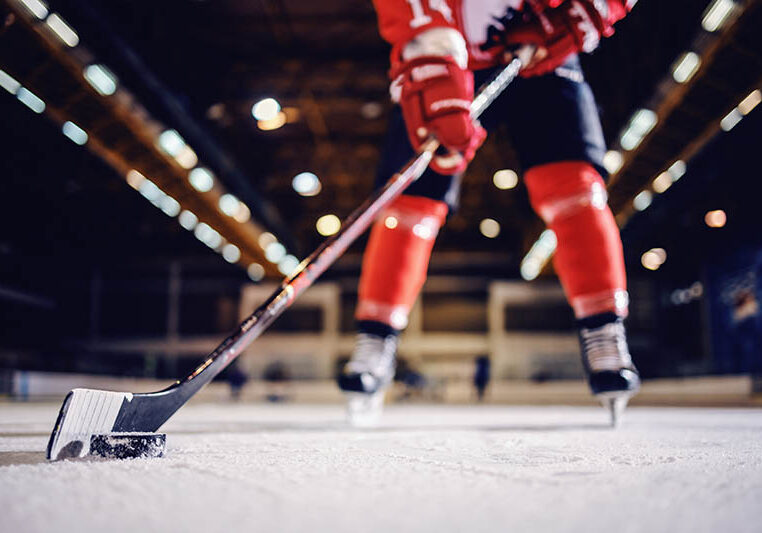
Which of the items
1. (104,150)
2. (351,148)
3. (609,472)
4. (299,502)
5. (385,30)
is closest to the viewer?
(299,502)

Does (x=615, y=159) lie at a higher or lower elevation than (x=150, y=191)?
lower

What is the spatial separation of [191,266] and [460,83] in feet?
71.0

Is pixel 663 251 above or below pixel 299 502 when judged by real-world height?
above

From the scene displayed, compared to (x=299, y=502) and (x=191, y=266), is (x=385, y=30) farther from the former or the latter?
(x=191, y=266)

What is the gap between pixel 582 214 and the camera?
1540mm

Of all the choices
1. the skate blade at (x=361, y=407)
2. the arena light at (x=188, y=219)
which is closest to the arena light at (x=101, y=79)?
the arena light at (x=188, y=219)

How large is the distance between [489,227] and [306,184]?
6.49 m

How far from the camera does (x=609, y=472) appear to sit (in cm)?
71

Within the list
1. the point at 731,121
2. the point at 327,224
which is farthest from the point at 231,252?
the point at 731,121

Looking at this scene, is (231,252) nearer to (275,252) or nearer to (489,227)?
(275,252)

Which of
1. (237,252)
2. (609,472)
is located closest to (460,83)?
(609,472)

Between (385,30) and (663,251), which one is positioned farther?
Answer: (663,251)

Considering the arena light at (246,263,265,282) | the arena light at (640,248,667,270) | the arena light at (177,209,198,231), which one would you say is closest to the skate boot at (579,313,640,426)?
the arena light at (177,209,198,231)

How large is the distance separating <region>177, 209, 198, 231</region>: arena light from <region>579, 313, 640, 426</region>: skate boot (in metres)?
13.2
